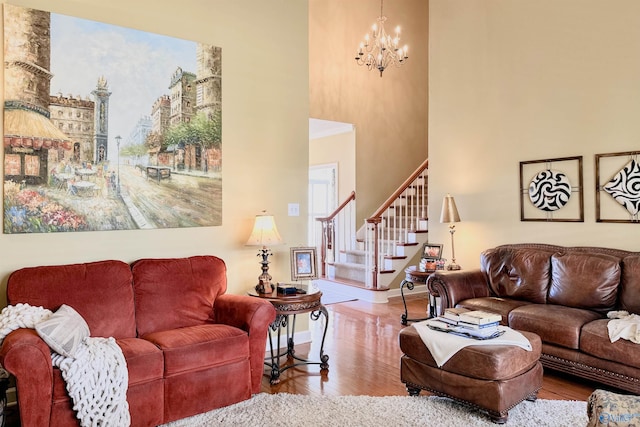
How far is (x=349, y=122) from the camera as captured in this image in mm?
7691

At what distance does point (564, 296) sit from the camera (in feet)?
13.0

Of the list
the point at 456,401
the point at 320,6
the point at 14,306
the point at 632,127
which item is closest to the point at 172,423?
the point at 14,306

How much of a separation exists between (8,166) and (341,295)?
4.93m

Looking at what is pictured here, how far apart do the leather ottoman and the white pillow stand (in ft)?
6.88

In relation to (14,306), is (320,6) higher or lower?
higher

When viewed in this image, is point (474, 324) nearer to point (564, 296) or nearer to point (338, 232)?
point (564, 296)

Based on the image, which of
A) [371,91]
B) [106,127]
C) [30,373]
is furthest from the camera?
[371,91]

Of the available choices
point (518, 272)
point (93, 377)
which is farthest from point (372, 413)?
point (518, 272)

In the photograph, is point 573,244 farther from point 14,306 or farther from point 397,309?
point 14,306

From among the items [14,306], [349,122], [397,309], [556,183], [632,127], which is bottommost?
[397,309]

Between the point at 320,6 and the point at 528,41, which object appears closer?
the point at 528,41

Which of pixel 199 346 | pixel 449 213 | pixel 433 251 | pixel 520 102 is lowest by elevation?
pixel 199 346

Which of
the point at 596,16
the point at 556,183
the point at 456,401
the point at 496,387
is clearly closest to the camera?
the point at 496,387

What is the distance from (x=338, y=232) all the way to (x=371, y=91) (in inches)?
101
